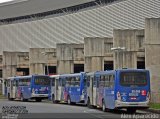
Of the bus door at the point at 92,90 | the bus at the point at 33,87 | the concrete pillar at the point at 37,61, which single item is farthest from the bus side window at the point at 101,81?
the concrete pillar at the point at 37,61

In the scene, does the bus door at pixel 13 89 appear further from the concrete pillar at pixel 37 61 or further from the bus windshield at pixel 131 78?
the bus windshield at pixel 131 78

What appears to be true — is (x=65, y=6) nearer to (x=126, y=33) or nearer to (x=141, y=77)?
(x=126, y=33)

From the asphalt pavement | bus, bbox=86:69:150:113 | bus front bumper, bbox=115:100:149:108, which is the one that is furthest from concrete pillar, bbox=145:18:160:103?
bus front bumper, bbox=115:100:149:108

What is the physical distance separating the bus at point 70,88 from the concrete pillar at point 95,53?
12.6 m

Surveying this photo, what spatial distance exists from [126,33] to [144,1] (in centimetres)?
3491

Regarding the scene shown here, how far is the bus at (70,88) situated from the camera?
40906 millimetres

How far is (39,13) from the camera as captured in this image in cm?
10912

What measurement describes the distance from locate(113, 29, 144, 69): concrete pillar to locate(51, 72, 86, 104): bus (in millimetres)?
7002

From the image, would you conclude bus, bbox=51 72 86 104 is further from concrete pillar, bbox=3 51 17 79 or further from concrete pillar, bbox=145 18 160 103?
concrete pillar, bbox=3 51 17 79

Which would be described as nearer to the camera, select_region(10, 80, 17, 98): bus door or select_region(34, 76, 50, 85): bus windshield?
select_region(34, 76, 50, 85): bus windshield

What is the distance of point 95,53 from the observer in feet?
198

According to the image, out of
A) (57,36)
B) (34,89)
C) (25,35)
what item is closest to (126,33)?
(34,89)

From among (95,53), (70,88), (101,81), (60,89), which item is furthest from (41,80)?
(101,81)

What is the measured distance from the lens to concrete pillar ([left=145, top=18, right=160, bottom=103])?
40.5 m
